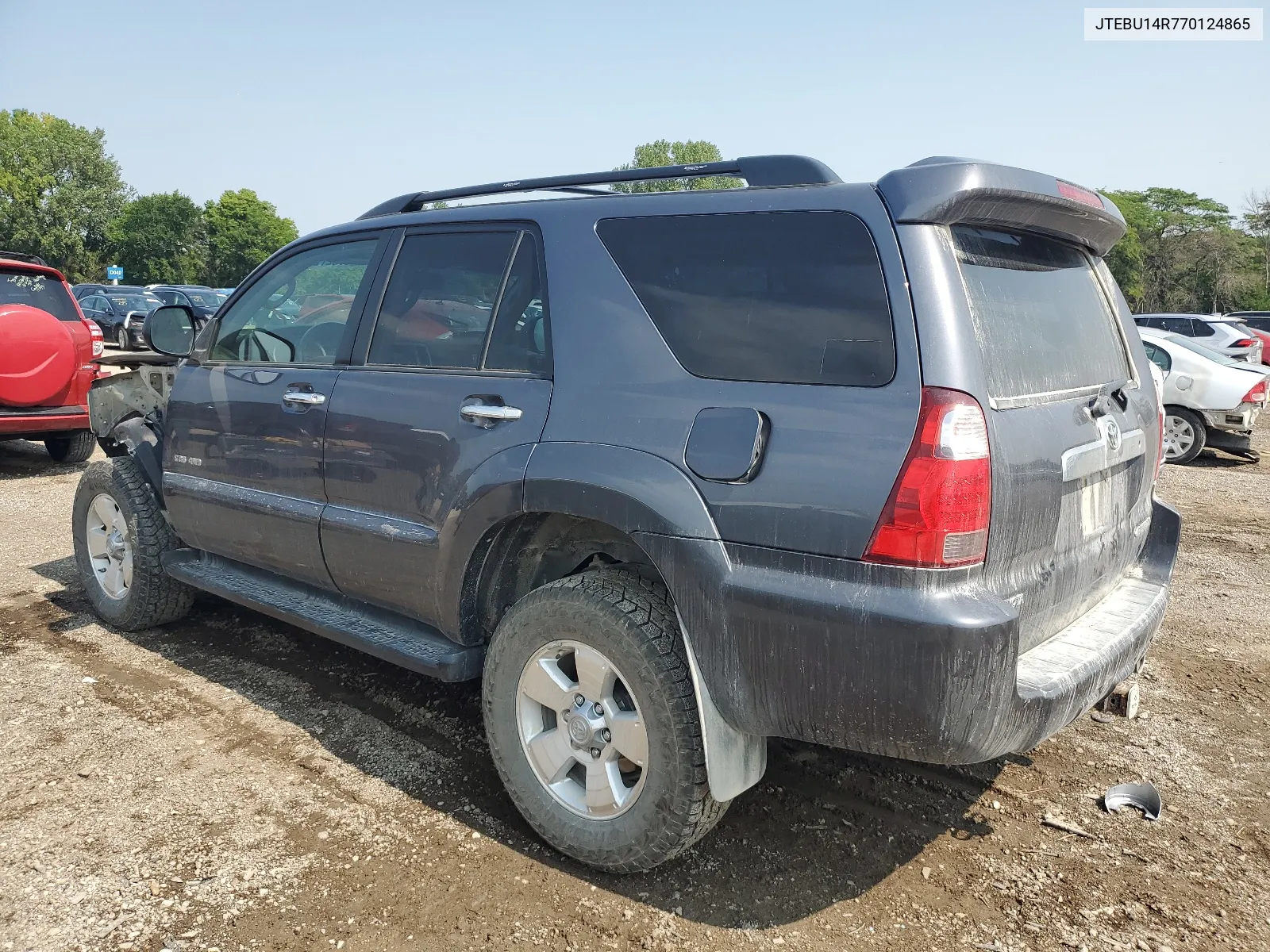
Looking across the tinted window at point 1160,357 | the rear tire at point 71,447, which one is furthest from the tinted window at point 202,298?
the tinted window at point 1160,357

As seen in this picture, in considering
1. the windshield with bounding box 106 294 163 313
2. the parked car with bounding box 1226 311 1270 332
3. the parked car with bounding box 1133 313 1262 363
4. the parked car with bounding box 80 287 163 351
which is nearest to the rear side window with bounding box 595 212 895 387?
the parked car with bounding box 1133 313 1262 363

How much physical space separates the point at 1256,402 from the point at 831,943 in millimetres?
10373

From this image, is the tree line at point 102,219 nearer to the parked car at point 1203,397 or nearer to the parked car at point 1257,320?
the parked car at point 1257,320

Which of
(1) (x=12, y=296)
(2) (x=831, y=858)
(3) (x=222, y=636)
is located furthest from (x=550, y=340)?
(1) (x=12, y=296)

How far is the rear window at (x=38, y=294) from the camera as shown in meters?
8.18

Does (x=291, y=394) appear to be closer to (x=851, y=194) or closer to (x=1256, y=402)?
(x=851, y=194)

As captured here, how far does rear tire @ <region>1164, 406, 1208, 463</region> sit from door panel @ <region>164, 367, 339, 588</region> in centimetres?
1017

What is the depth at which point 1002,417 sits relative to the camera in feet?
7.36

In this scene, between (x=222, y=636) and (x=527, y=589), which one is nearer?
(x=527, y=589)

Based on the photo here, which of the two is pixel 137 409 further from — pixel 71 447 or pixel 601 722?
pixel 71 447

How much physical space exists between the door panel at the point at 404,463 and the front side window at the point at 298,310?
339 millimetres

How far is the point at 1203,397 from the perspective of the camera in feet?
34.1

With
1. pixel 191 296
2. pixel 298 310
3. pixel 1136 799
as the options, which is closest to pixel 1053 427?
pixel 1136 799

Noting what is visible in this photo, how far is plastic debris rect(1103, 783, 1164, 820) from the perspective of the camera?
3.07 m
